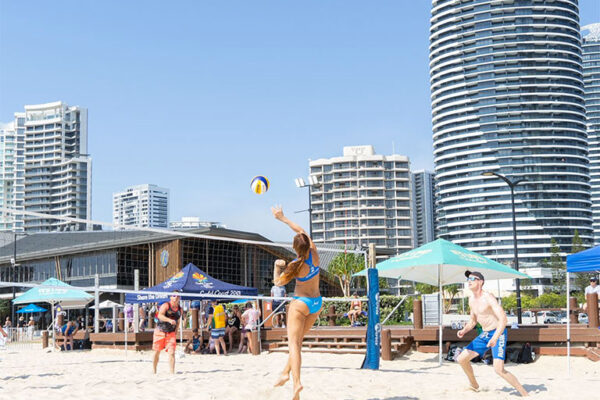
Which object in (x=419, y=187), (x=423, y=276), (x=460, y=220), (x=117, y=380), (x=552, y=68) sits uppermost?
(x=552, y=68)

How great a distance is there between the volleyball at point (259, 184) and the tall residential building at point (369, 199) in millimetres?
107729

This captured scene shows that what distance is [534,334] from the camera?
12.4 meters

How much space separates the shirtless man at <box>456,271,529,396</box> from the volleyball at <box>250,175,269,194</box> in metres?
4.45

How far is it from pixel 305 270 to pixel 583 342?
8.20m

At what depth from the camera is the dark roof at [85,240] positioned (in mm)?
36438

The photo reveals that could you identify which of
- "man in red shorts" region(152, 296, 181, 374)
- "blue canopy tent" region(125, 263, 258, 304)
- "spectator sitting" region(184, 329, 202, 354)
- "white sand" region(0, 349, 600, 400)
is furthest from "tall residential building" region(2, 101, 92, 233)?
"man in red shorts" region(152, 296, 181, 374)

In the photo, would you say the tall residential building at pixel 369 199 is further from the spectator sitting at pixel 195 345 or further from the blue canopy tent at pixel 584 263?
the blue canopy tent at pixel 584 263

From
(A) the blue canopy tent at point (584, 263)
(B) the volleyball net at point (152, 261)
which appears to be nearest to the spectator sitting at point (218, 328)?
(A) the blue canopy tent at point (584, 263)

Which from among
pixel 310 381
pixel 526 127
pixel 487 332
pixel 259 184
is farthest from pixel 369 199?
pixel 487 332

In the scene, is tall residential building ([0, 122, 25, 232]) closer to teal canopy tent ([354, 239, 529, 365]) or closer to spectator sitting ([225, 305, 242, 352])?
spectator sitting ([225, 305, 242, 352])

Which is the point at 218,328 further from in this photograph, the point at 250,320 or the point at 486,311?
the point at 486,311

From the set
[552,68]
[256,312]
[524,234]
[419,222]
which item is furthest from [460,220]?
[256,312]

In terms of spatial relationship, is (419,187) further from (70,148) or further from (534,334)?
(534,334)

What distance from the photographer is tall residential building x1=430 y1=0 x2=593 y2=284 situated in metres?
112
